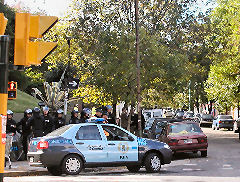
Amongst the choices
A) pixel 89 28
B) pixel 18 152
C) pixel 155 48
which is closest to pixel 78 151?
pixel 18 152

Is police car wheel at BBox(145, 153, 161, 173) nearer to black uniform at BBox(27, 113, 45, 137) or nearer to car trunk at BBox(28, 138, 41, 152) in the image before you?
car trunk at BBox(28, 138, 41, 152)

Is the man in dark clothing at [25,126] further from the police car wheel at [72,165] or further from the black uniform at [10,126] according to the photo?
the police car wheel at [72,165]

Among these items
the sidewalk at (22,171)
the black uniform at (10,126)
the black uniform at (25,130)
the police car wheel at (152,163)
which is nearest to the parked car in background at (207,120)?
the black uniform at (25,130)

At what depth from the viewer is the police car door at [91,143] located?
53.8 feet

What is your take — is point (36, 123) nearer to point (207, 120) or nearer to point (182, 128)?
point (182, 128)

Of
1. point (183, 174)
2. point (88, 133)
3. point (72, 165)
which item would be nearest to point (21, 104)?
point (88, 133)

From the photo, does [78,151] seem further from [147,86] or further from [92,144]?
[147,86]

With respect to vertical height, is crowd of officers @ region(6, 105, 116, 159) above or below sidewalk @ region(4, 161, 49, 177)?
Answer: above

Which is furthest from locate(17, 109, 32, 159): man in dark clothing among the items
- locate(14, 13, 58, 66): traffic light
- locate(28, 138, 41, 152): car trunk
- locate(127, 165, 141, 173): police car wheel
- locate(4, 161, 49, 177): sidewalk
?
locate(14, 13, 58, 66): traffic light

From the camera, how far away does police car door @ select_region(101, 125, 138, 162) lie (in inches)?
661

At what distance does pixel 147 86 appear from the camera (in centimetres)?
3559

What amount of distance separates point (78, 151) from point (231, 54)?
30.0 meters

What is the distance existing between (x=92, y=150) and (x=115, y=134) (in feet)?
3.14

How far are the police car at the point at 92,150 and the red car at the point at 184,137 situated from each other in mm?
5372
